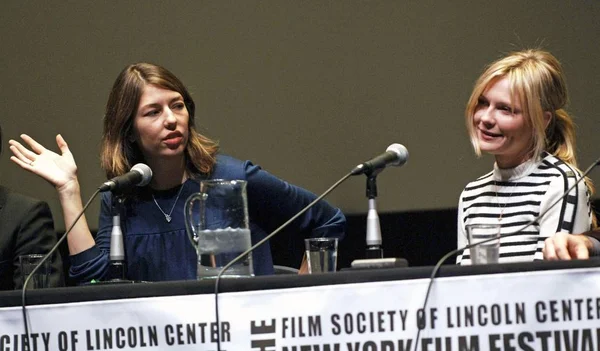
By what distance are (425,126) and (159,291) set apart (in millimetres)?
1942

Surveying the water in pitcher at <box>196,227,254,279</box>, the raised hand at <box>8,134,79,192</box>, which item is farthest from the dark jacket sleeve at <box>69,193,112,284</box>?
the water in pitcher at <box>196,227,254,279</box>

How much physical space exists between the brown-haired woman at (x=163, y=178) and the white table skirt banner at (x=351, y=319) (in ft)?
2.82

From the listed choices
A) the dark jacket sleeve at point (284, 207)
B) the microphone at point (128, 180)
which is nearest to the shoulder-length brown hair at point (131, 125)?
the dark jacket sleeve at point (284, 207)

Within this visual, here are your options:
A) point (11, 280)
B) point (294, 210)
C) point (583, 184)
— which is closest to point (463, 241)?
point (583, 184)

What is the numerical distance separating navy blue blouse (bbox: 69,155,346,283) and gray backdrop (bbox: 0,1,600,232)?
0.64 meters

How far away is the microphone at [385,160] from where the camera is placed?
2.12m

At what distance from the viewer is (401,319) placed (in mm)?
1912

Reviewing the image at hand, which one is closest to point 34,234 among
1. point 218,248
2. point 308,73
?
point 218,248

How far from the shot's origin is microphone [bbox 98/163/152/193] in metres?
2.32

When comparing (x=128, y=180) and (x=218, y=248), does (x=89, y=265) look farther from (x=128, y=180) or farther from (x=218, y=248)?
(x=218, y=248)

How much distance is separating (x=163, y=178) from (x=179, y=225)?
17 cm

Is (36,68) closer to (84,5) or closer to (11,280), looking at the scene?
(84,5)

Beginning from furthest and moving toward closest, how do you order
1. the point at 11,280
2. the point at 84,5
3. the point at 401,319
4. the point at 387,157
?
the point at 84,5
the point at 11,280
the point at 387,157
the point at 401,319

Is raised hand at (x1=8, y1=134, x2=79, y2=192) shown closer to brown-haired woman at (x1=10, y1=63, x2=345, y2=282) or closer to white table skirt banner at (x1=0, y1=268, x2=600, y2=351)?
brown-haired woman at (x1=10, y1=63, x2=345, y2=282)
